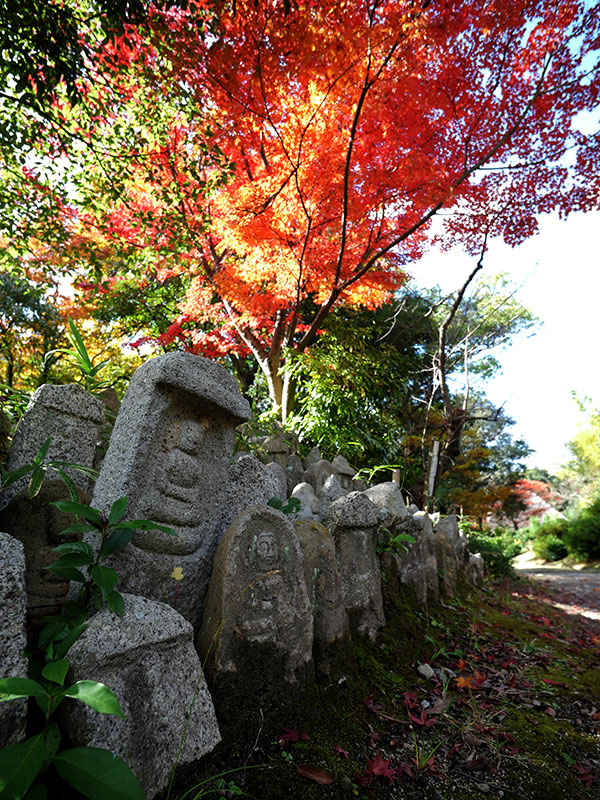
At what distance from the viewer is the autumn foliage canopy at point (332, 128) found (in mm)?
4133

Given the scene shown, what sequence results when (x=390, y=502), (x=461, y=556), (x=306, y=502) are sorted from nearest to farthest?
(x=306, y=502) < (x=390, y=502) < (x=461, y=556)

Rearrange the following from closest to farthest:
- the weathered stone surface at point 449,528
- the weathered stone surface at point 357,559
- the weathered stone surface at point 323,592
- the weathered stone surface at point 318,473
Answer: the weathered stone surface at point 323,592, the weathered stone surface at point 357,559, the weathered stone surface at point 318,473, the weathered stone surface at point 449,528

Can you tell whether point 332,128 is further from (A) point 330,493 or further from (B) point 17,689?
(B) point 17,689

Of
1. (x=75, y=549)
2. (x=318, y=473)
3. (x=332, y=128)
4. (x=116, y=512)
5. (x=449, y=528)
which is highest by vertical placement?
(x=332, y=128)

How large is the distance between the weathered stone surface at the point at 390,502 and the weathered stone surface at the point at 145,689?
1.87 metres

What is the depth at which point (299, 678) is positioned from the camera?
153 centimetres

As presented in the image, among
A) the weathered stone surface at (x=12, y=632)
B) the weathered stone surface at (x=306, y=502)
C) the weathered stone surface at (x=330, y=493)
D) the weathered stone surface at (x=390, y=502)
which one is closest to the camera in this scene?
the weathered stone surface at (x=12, y=632)

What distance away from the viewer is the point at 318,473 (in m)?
4.47

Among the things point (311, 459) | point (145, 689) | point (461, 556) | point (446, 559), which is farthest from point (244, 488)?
point (461, 556)

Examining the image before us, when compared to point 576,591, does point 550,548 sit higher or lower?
higher

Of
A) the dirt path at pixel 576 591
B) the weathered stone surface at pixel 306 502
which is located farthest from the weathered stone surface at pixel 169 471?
the dirt path at pixel 576 591

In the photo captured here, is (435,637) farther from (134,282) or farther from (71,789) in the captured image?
(134,282)

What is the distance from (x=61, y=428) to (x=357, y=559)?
1.47 metres

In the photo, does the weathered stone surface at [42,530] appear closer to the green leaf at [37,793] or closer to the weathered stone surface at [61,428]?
the weathered stone surface at [61,428]
